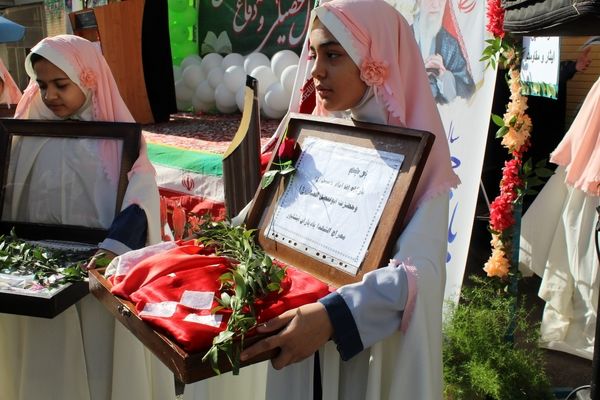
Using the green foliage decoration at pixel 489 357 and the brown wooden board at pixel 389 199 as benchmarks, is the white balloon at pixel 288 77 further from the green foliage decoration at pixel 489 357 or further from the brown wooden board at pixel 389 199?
the brown wooden board at pixel 389 199

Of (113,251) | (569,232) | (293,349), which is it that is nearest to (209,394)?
(113,251)

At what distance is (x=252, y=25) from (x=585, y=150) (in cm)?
622

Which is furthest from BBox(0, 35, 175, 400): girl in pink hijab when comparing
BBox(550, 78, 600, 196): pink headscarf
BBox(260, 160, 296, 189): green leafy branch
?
BBox(550, 78, 600, 196): pink headscarf

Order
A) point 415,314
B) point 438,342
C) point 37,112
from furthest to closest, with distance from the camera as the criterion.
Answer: point 37,112 → point 438,342 → point 415,314

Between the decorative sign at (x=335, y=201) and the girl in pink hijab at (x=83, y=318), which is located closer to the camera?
the decorative sign at (x=335, y=201)

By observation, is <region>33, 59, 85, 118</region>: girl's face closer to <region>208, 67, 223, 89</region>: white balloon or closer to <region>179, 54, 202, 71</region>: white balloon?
<region>208, 67, 223, 89</region>: white balloon

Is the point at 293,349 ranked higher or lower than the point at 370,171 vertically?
lower

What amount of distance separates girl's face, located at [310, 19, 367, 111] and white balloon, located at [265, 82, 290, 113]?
213 inches

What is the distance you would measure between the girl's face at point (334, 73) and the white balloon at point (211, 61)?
23.6ft

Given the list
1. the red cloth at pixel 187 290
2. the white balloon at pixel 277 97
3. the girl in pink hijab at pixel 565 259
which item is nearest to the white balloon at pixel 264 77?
the white balloon at pixel 277 97

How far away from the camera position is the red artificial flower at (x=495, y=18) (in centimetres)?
280

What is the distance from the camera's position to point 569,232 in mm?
3533

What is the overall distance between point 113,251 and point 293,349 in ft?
3.27

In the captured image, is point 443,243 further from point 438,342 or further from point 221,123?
point 221,123
